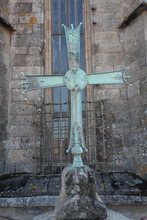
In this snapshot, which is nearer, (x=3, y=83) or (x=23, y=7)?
(x=3, y=83)

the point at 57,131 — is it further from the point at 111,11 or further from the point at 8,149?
the point at 111,11

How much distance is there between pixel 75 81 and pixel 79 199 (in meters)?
1.29

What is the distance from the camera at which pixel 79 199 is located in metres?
2.06

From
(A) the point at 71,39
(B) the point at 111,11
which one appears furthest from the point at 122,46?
(A) the point at 71,39

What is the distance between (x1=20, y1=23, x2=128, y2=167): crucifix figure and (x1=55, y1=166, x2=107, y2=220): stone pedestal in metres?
0.14

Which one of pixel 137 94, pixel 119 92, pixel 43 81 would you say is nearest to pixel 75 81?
pixel 43 81

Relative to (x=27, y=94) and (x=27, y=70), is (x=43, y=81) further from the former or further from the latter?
(x=27, y=70)

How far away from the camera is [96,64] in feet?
15.7

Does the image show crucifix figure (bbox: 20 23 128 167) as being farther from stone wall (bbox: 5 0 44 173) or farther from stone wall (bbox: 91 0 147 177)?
stone wall (bbox: 5 0 44 173)

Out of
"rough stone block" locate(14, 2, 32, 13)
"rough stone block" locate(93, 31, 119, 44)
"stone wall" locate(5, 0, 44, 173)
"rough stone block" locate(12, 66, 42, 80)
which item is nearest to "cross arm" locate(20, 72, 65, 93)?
"stone wall" locate(5, 0, 44, 173)

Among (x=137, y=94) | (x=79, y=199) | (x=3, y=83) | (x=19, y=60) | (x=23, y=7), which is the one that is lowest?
(x=79, y=199)

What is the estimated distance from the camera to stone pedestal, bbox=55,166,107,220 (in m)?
2.00

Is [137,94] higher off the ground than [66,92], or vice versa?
[66,92]

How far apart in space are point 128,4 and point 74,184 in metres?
4.57
